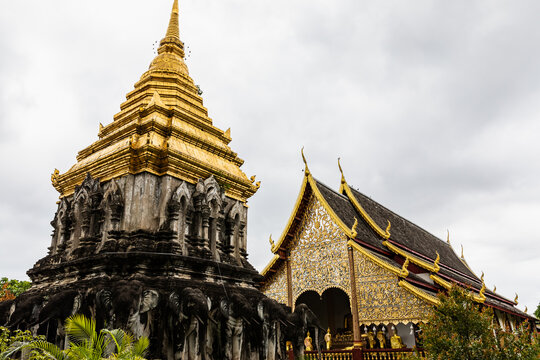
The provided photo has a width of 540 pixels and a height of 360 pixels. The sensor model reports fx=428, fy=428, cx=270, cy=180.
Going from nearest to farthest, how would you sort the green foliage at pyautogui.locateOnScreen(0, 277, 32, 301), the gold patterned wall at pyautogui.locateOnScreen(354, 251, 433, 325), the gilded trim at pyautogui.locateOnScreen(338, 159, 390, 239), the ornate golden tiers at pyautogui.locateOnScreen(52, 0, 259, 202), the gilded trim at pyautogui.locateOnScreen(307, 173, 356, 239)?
the ornate golden tiers at pyautogui.locateOnScreen(52, 0, 259, 202)
the gold patterned wall at pyautogui.locateOnScreen(354, 251, 433, 325)
the gilded trim at pyautogui.locateOnScreen(307, 173, 356, 239)
the gilded trim at pyautogui.locateOnScreen(338, 159, 390, 239)
the green foliage at pyautogui.locateOnScreen(0, 277, 32, 301)

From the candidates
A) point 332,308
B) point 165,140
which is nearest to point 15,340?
point 165,140

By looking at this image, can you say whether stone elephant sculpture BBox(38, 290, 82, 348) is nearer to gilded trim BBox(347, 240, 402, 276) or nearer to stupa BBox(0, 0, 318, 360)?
stupa BBox(0, 0, 318, 360)

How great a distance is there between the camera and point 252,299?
244 inches

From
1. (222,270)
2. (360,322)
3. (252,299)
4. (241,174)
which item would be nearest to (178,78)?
(241,174)

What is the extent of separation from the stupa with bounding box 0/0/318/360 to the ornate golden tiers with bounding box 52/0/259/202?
2cm

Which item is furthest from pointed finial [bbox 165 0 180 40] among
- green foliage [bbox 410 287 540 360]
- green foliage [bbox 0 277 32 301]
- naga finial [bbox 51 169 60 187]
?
green foliage [bbox 0 277 32 301]

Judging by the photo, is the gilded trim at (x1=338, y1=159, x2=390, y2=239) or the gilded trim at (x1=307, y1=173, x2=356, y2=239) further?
the gilded trim at (x1=338, y1=159, x2=390, y2=239)

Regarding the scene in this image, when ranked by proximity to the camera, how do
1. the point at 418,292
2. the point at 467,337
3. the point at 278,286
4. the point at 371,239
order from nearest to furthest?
the point at 467,337
the point at 418,292
the point at 278,286
the point at 371,239

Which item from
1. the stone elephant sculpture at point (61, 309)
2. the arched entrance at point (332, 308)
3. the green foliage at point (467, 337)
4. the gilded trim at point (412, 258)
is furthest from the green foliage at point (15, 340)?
the arched entrance at point (332, 308)

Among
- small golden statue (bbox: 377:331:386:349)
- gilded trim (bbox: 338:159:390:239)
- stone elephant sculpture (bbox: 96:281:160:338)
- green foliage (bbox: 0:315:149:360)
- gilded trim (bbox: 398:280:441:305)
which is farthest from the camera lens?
gilded trim (bbox: 338:159:390:239)

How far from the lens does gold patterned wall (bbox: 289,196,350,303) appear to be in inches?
377

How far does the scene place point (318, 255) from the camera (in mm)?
10055

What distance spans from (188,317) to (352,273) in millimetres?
5094

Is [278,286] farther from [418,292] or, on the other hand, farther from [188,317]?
[188,317]
